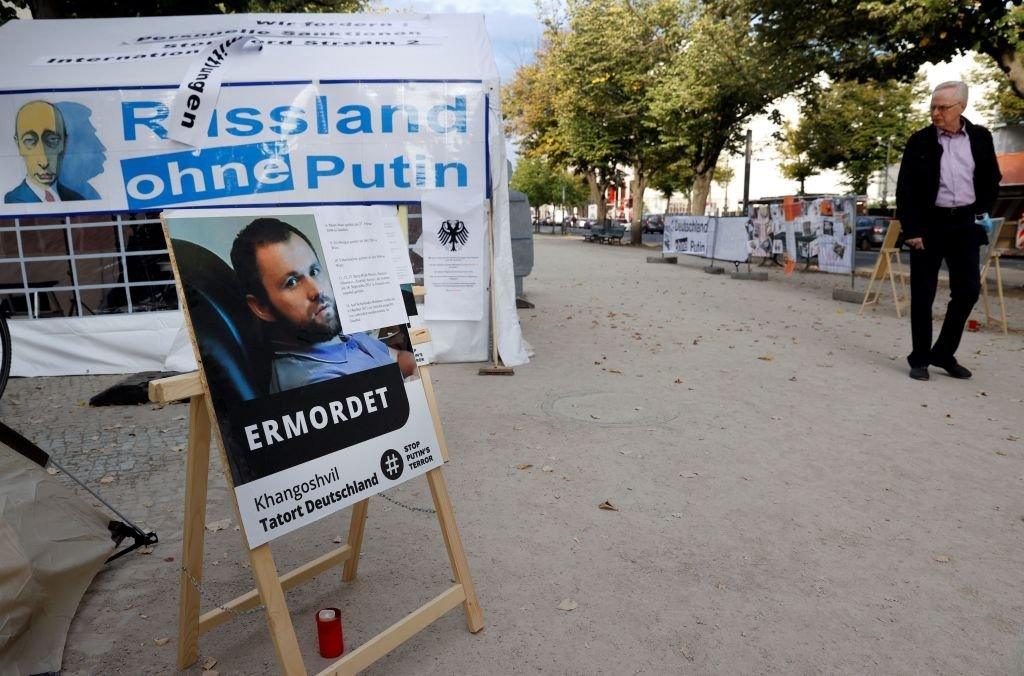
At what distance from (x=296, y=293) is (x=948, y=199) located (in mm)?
6141

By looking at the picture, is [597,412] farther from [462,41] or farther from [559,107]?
[559,107]

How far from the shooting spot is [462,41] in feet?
24.7

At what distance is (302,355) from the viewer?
8.19 ft

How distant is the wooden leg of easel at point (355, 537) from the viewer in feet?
10.4

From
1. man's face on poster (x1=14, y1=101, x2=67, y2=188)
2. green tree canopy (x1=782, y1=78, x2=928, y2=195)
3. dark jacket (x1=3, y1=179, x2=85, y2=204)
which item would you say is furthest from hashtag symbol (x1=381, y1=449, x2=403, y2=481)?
green tree canopy (x1=782, y1=78, x2=928, y2=195)

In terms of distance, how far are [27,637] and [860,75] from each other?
693 inches

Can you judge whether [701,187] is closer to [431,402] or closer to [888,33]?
[888,33]

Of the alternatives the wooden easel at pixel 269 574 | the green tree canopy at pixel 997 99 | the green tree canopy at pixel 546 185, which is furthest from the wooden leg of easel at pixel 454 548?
the green tree canopy at pixel 546 185

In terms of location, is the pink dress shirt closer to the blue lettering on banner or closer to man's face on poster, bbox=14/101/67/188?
the blue lettering on banner

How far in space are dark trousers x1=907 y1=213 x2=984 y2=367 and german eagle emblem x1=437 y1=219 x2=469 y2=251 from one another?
4220 mm

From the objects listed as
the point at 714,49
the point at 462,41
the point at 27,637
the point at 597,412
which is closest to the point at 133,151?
the point at 462,41

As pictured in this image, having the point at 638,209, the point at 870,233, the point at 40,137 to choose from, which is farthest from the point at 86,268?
the point at 638,209

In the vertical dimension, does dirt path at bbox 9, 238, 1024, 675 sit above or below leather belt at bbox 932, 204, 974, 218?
below

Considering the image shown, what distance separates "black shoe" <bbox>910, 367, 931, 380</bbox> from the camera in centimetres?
681
